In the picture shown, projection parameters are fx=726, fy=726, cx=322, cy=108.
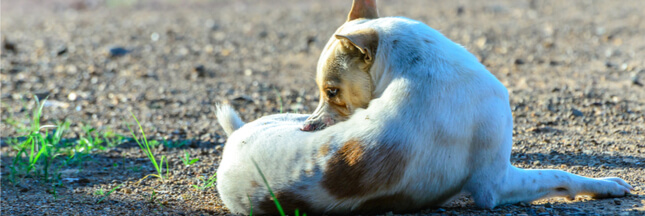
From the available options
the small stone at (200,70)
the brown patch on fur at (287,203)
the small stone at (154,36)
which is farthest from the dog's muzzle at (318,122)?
the small stone at (154,36)

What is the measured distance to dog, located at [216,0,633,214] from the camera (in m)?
3.31

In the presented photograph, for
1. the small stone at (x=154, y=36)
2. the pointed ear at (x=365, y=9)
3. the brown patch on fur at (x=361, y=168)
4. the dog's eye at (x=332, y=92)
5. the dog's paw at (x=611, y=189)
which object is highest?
the pointed ear at (x=365, y=9)

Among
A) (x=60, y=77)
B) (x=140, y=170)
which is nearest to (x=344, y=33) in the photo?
(x=140, y=170)

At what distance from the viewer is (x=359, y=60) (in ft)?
12.3

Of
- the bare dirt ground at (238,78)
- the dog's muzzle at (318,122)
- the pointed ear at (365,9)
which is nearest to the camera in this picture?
the dog's muzzle at (318,122)

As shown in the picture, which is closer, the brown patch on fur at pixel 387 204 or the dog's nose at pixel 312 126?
the brown patch on fur at pixel 387 204

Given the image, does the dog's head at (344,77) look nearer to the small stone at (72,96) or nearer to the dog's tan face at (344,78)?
the dog's tan face at (344,78)

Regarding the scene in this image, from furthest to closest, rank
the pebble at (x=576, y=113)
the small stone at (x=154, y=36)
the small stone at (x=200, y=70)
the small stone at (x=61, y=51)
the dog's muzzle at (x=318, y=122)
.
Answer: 1. the small stone at (x=154, y=36)
2. the small stone at (x=61, y=51)
3. the small stone at (x=200, y=70)
4. the pebble at (x=576, y=113)
5. the dog's muzzle at (x=318, y=122)

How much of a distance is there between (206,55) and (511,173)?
22.4 feet

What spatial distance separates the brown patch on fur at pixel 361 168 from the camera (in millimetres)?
3275

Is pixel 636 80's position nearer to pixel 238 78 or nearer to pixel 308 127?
pixel 238 78

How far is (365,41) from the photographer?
12.0 feet

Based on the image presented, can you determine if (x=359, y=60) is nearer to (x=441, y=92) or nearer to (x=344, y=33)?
(x=344, y=33)

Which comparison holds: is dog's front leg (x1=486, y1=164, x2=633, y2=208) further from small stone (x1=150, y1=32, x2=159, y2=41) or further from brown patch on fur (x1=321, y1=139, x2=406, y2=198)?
small stone (x1=150, y1=32, x2=159, y2=41)
